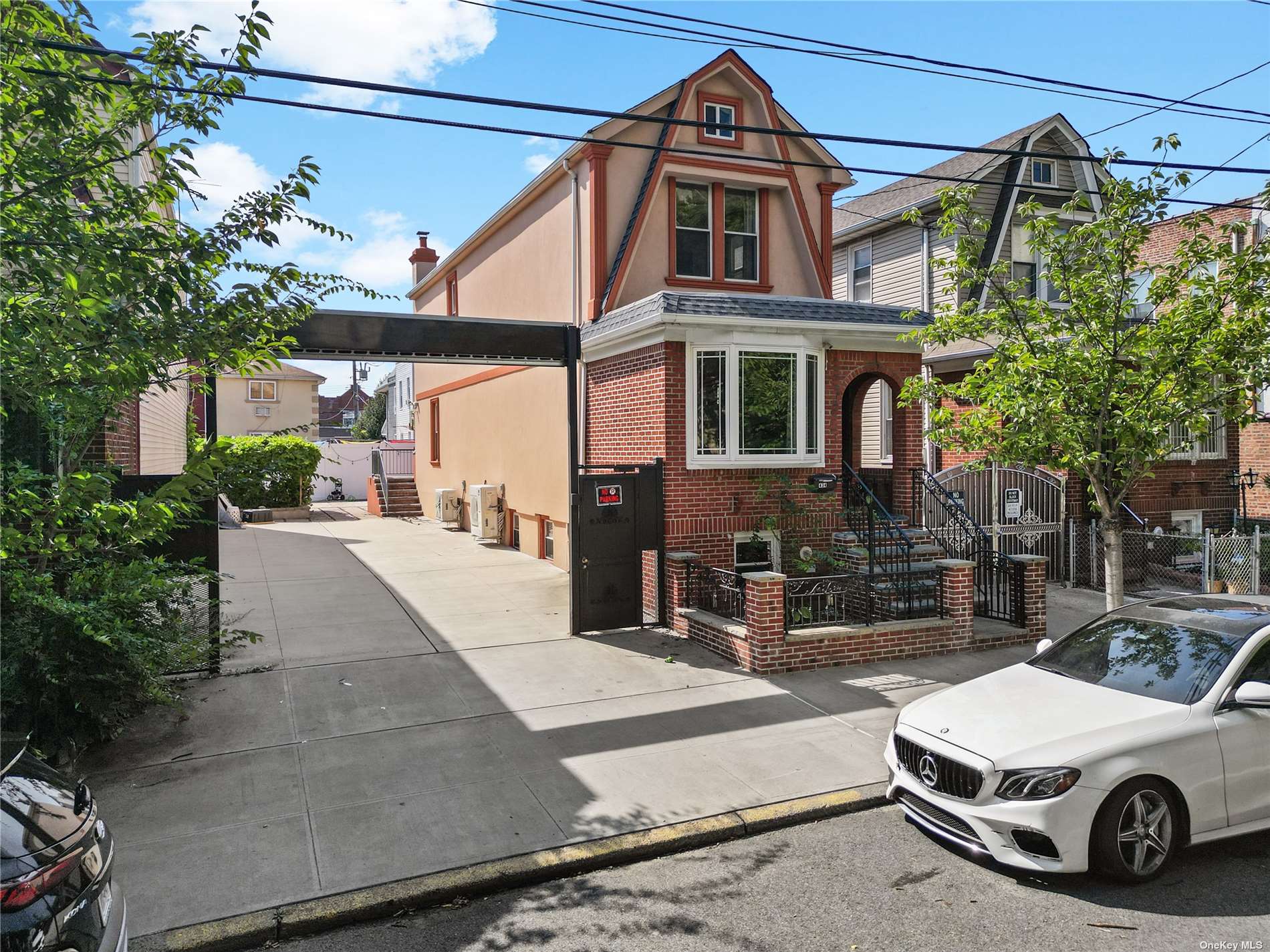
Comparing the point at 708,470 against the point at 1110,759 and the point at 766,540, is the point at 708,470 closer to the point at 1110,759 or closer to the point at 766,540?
the point at 766,540

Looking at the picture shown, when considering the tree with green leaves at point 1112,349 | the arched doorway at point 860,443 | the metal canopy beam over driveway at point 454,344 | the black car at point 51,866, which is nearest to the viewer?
the black car at point 51,866

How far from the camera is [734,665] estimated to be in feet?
29.7

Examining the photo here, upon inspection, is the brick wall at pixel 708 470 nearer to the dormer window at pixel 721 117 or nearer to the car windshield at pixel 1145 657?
the dormer window at pixel 721 117

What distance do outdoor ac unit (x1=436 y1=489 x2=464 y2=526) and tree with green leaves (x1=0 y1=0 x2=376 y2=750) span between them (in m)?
14.5

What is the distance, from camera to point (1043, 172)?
59.7ft

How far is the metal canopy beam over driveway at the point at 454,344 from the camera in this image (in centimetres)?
927

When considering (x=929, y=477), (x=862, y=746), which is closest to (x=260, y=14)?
(x=862, y=746)

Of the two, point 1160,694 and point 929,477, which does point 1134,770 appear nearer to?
point 1160,694

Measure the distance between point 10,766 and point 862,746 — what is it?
5596 mm

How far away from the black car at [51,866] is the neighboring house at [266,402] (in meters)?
41.6

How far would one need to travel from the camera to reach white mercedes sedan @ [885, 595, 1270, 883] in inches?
178

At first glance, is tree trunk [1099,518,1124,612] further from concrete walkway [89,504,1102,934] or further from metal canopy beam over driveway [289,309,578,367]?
metal canopy beam over driveway [289,309,578,367]

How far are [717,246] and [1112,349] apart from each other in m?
7.71

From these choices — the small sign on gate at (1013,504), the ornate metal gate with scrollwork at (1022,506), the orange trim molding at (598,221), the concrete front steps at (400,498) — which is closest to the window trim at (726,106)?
the orange trim molding at (598,221)
